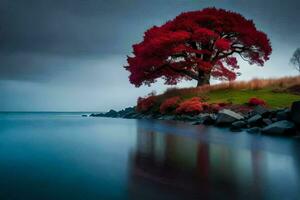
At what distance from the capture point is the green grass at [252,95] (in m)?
18.6

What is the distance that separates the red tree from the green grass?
3930 mm

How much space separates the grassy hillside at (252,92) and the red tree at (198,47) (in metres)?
2.26

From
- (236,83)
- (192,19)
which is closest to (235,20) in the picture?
(192,19)

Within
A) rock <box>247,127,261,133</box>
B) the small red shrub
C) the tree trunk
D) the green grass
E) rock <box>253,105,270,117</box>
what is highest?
the tree trunk

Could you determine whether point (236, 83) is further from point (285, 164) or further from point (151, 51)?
point (285, 164)

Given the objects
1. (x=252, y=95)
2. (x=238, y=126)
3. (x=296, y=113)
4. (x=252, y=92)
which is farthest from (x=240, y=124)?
(x=252, y=92)

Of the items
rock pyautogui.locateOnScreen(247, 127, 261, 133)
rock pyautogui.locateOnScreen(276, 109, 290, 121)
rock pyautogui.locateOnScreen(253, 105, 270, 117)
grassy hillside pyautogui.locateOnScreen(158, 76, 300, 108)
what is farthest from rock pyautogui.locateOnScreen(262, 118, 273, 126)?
grassy hillside pyautogui.locateOnScreen(158, 76, 300, 108)

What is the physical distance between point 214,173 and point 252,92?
66.2ft

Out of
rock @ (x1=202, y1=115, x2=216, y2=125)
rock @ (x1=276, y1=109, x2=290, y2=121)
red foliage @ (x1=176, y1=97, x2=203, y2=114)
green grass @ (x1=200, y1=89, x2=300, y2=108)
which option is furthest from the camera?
red foliage @ (x1=176, y1=97, x2=203, y2=114)

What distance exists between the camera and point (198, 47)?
31.1 metres

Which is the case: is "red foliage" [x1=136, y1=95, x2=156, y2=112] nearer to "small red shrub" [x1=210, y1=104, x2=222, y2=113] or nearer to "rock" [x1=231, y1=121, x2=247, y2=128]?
"small red shrub" [x1=210, y1=104, x2=222, y2=113]

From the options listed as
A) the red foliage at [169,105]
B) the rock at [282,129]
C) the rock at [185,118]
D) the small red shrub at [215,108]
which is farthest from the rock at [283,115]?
the red foliage at [169,105]

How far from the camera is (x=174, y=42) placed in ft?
92.2

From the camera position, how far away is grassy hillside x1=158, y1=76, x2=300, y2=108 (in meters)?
20.0
